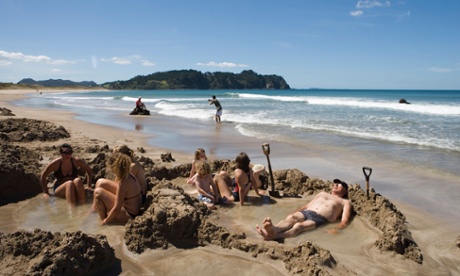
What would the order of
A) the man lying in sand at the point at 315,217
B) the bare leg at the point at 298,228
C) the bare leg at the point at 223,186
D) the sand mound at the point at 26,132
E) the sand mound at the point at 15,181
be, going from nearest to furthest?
the man lying in sand at the point at 315,217, the bare leg at the point at 298,228, the sand mound at the point at 15,181, the bare leg at the point at 223,186, the sand mound at the point at 26,132

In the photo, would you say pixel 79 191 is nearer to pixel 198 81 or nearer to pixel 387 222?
pixel 387 222

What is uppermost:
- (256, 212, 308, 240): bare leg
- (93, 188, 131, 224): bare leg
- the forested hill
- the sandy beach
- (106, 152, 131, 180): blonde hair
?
the forested hill

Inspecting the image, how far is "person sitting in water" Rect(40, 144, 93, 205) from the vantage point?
6.07 metres

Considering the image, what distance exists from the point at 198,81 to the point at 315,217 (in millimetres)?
148742

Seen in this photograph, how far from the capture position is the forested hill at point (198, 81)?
485 feet

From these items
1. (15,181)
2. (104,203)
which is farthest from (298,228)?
(15,181)

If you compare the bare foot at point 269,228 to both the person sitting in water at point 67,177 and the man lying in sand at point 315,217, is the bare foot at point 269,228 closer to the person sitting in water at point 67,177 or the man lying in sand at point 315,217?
the man lying in sand at point 315,217

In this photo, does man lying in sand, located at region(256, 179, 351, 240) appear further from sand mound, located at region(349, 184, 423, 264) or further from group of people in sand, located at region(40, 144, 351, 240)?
sand mound, located at region(349, 184, 423, 264)

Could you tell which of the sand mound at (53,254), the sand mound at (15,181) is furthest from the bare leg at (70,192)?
the sand mound at (53,254)

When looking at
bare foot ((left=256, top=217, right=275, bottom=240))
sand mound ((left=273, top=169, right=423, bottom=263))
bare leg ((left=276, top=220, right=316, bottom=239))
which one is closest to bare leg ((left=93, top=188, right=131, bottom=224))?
bare foot ((left=256, top=217, right=275, bottom=240))

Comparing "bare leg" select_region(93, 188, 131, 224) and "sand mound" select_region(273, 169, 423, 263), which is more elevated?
"bare leg" select_region(93, 188, 131, 224)

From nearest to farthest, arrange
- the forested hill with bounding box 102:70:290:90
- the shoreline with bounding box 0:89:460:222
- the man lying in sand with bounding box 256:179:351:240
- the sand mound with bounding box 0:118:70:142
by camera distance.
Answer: the man lying in sand with bounding box 256:179:351:240, the shoreline with bounding box 0:89:460:222, the sand mound with bounding box 0:118:70:142, the forested hill with bounding box 102:70:290:90

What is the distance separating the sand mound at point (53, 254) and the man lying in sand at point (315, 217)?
1924 millimetres

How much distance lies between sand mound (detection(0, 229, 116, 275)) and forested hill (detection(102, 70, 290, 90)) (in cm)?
14264
